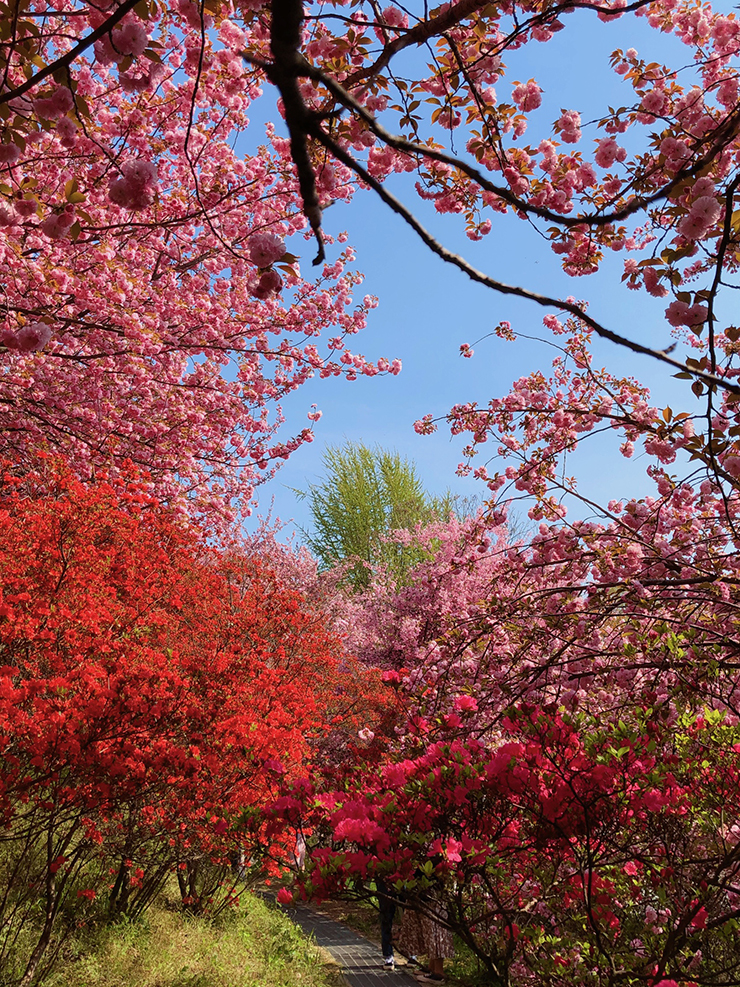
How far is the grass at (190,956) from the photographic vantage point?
557 cm

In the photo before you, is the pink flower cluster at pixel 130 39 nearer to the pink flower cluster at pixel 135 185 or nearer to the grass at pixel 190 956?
the pink flower cluster at pixel 135 185

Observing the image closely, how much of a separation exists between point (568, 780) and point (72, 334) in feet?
22.3

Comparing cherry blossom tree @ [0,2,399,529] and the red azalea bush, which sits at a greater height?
cherry blossom tree @ [0,2,399,529]

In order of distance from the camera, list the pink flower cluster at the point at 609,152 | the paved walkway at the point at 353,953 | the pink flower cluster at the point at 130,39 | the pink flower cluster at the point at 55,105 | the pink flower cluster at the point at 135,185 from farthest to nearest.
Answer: the paved walkway at the point at 353,953
the pink flower cluster at the point at 609,152
the pink flower cluster at the point at 55,105
the pink flower cluster at the point at 130,39
the pink flower cluster at the point at 135,185

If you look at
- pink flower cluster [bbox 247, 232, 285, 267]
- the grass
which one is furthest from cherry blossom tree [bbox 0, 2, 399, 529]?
the grass

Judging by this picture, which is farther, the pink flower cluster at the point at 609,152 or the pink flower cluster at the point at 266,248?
the pink flower cluster at the point at 609,152

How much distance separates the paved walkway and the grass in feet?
1.78

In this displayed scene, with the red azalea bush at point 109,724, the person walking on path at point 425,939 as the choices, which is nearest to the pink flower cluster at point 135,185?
the red azalea bush at point 109,724

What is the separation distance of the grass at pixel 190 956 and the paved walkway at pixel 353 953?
544mm

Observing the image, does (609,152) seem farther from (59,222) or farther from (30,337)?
(30,337)

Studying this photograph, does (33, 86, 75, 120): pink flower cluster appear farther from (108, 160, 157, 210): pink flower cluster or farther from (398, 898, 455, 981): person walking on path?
(398, 898, 455, 981): person walking on path

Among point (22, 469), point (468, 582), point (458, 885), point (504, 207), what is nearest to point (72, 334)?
point (22, 469)

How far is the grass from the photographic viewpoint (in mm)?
5570

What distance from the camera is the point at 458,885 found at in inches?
107
